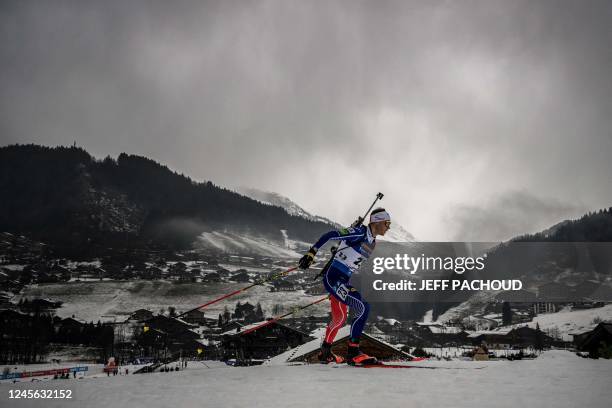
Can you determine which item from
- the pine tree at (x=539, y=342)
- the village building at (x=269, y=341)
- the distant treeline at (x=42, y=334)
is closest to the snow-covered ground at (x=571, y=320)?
the pine tree at (x=539, y=342)

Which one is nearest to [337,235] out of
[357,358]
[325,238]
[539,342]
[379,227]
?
[325,238]

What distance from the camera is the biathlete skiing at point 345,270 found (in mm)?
7867

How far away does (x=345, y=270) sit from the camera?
314 inches

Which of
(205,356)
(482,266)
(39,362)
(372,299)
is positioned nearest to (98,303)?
(39,362)

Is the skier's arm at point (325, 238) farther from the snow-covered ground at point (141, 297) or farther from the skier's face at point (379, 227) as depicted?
the snow-covered ground at point (141, 297)

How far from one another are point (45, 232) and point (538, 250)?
205m

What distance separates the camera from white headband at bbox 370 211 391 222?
821cm

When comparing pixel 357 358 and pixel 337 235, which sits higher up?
pixel 337 235

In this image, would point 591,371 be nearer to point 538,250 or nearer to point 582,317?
point 582,317

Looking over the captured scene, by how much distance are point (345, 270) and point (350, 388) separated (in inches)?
140

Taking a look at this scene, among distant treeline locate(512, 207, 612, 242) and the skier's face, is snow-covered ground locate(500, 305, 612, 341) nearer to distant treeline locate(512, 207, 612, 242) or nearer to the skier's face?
distant treeline locate(512, 207, 612, 242)

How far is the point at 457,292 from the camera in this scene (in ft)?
642

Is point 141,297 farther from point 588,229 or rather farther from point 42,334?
point 588,229

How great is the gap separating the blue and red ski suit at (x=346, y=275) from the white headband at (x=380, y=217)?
245 millimetres
